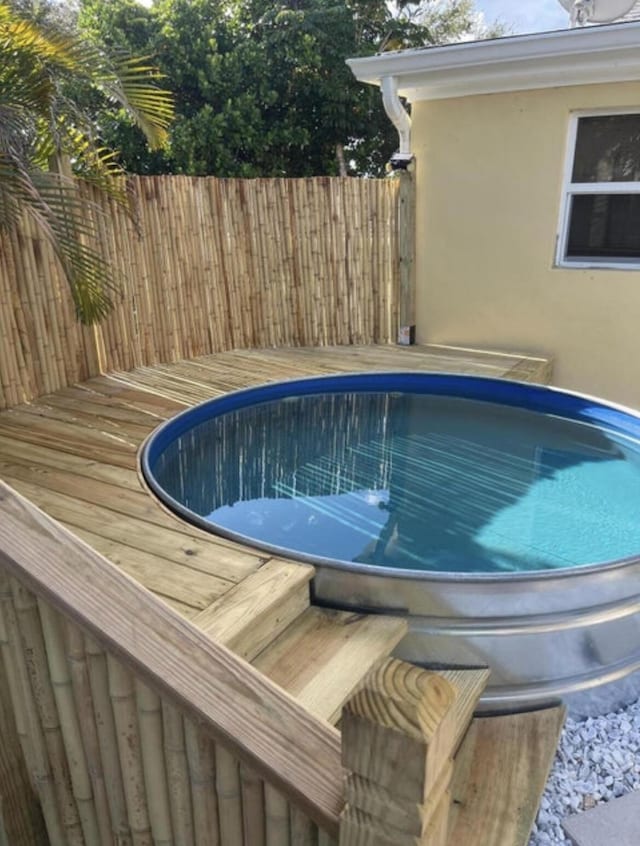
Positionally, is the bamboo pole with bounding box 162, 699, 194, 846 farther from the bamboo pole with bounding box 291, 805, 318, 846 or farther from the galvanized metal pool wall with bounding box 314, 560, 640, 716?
the galvanized metal pool wall with bounding box 314, 560, 640, 716

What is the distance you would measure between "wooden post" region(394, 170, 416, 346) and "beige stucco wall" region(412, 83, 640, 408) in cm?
Answer: 8

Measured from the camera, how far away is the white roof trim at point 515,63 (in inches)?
187

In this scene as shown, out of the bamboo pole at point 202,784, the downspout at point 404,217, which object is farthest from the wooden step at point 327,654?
the downspout at point 404,217

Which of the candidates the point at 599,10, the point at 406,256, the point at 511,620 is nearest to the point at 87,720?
the point at 511,620

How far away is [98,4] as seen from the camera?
37.5ft

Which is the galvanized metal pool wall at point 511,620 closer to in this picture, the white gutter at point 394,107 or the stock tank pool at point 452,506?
the stock tank pool at point 452,506

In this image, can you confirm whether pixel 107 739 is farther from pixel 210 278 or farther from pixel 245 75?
pixel 245 75

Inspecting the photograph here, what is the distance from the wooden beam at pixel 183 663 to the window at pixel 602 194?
219 inches

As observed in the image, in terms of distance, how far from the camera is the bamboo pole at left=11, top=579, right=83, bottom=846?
120 centimetres

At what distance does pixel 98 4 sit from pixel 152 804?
13.7 meters

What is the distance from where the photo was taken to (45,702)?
1280 millimetres

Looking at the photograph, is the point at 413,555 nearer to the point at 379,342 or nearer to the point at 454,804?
the point at 454,804

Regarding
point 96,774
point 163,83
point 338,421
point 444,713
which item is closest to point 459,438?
point 338,421

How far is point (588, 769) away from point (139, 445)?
9.38 feet
